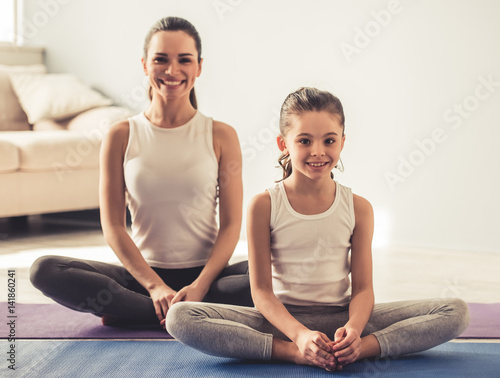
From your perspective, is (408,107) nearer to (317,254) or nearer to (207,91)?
(207,91)

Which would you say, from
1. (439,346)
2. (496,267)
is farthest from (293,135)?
(496,267)

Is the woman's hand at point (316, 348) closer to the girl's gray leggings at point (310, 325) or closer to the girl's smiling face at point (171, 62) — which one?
the girl's gray leggings at point (310, 325)

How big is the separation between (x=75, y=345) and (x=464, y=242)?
1.65 meters

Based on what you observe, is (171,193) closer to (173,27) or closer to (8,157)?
(173,27)

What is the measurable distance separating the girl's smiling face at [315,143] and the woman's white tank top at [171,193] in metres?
0.33

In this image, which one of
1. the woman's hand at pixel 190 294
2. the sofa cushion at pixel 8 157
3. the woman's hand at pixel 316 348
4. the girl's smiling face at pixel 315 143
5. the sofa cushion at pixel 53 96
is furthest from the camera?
the sofa cushion at pixel 53 96

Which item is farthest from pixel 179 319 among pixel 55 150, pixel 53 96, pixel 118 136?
pixel 53 96

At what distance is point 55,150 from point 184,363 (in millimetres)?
1828

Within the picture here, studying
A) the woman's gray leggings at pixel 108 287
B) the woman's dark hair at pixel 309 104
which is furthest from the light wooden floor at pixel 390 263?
the woman's dark hair at pixel 309 104

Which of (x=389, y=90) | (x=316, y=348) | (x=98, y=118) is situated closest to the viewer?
(x=316, y=348)

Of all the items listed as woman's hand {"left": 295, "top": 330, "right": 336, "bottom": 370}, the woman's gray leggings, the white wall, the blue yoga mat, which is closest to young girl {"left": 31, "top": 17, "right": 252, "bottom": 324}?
the woman's gray leggings

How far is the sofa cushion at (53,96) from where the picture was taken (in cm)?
329

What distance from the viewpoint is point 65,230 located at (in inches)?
124

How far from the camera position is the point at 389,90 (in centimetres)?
274
